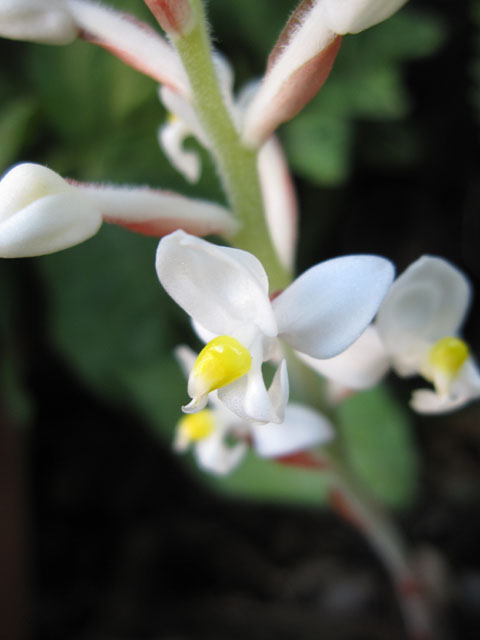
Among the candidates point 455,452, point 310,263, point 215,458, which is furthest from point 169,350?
point 455,452

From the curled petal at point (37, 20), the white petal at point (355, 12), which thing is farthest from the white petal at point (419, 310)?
the curled petal at point (37, 20)

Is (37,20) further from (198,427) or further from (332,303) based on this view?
(198,427)

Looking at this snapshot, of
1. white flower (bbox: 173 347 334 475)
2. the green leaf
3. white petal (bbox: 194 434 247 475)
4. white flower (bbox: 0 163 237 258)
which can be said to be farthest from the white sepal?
the green leaf

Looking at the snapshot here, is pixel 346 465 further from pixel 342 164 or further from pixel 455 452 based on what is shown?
pixel 455 452

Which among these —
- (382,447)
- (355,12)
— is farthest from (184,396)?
(355,12)

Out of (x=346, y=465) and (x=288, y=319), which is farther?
(x=346, y=465)

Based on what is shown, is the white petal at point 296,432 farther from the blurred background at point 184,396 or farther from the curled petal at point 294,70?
the blurred background at point 184,396

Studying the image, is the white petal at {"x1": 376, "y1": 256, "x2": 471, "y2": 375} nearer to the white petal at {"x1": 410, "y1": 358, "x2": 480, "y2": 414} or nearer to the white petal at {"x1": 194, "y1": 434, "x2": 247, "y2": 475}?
the white petal at {"x1": 410, "y1": 358, "x2": 480, "y2": 414}
